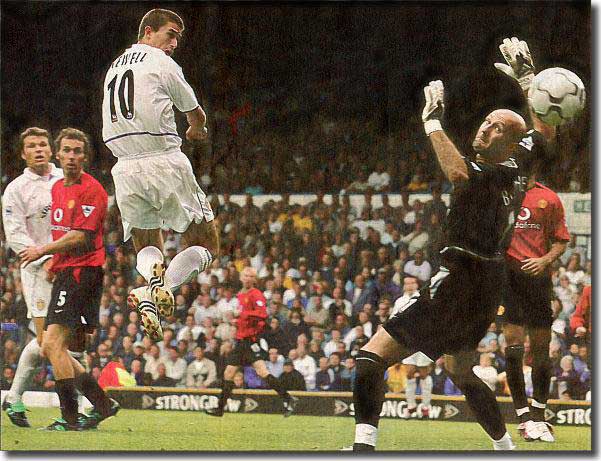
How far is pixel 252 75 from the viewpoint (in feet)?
27.5

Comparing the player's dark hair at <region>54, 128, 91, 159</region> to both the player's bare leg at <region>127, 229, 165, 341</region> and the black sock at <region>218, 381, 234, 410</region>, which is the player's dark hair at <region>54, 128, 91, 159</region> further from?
the black sock at <region>218, 381, 234, 410</region>

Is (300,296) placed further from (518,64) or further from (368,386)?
(518,64)

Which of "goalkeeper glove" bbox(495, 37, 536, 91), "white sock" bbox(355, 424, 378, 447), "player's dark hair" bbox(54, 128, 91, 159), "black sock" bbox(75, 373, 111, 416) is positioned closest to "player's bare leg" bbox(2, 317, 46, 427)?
"black sock" bbox(75, 373, 111, 416)

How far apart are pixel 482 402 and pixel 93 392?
2.92m

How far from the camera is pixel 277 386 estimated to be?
841 cm

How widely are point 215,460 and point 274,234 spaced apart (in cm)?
176

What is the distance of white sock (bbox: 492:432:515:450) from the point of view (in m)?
8.27

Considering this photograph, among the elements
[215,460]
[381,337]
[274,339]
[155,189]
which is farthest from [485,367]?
[155,189]

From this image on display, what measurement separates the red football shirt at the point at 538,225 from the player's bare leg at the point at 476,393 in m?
0.87

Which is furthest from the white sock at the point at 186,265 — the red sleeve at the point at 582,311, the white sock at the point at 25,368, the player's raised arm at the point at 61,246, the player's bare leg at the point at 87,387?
the red sleeve at the point at 582,311

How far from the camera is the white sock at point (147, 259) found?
823cm

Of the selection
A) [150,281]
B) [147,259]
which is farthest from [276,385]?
[147,259]

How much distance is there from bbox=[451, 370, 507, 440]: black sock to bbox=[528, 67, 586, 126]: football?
1997 millimetres

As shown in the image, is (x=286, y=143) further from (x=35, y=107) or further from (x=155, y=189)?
(x=35, y=107)
